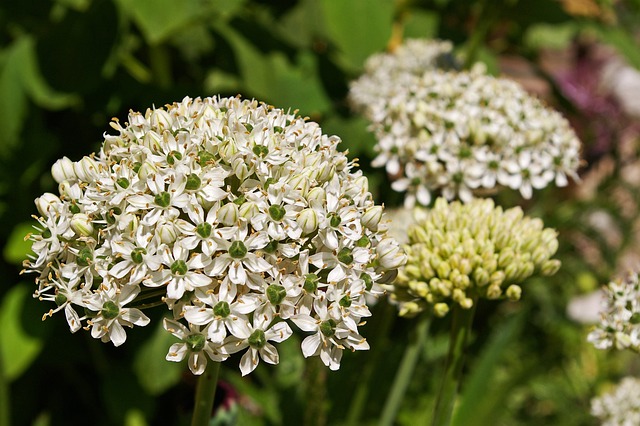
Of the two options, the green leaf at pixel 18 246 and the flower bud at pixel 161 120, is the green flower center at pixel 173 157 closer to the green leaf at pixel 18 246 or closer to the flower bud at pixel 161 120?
the flower bud at pixel 161 120

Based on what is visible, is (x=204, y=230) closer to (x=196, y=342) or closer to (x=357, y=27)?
(x=196, y=342)

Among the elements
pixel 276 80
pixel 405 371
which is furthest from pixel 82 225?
pixel 276 80

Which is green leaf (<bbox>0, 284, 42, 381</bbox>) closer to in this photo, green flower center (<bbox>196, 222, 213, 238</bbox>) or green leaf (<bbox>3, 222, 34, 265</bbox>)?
green leaf (<bbox>3, 222, 34, 265</bbox>)

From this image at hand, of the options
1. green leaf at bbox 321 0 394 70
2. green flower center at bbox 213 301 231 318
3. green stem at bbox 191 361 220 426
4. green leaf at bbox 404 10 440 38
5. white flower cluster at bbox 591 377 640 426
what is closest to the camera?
green flower center at bbox 213 301 231 318

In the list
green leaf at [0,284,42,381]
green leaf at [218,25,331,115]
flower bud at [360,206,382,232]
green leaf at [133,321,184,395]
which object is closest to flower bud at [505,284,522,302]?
flower bud at [360,206,382,232]

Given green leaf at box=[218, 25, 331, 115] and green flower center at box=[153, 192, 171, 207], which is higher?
green leaf at box=[218, 25, 331, 115]

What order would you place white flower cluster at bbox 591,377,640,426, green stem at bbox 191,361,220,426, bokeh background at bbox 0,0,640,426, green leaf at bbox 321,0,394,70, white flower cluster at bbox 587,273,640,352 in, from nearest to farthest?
1. green stem at bbox 191,361,220,426
2. white flower cluster at bbox 587,273,640,352
3. white flower cluster at bbox 591,377,640,426
4. bokeh background at bbox 0,0,640,426
5. green leaf at bbox 321,0,394,70
